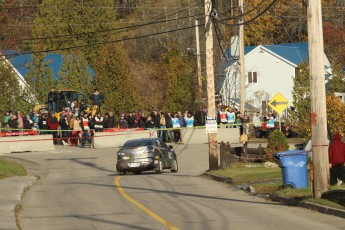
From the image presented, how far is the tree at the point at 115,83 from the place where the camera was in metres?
64.9

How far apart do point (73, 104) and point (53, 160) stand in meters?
13.2

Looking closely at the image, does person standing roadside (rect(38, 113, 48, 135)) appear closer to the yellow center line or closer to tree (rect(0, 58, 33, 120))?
tree (rect(0, 58, 33, 120))

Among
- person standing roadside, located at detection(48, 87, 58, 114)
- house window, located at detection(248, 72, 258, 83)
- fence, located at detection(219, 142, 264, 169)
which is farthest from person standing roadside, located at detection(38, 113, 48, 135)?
house window, located at detection(248, 72, 258, 83)

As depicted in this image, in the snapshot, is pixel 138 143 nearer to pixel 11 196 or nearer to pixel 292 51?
pixel 11 196

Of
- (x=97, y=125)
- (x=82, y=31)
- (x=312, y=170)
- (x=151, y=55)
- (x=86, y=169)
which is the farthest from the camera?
(x=151, y=55)

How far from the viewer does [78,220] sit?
63.0 ft

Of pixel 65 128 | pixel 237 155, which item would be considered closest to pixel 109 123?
pixel 65 128

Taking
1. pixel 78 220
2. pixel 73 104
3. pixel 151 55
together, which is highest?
pixel 151 55

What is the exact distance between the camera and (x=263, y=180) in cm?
2791

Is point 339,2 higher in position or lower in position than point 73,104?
higher

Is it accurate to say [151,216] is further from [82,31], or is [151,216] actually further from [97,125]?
[82,31]

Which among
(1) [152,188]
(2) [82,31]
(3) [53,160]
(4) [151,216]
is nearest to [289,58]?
(2) [82,31]

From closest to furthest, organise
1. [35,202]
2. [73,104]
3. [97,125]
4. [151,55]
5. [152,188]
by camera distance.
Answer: [35,202] < [152,188] < [97,125] < [73,104] < [151,55]

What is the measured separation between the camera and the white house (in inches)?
3349
